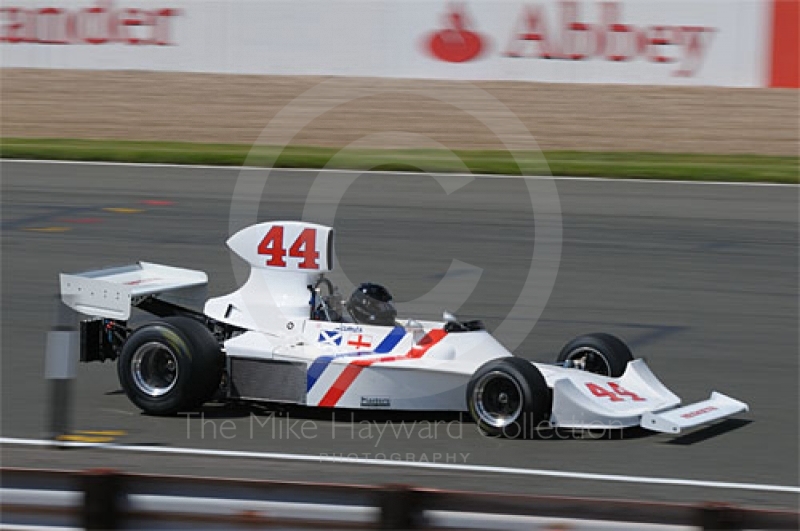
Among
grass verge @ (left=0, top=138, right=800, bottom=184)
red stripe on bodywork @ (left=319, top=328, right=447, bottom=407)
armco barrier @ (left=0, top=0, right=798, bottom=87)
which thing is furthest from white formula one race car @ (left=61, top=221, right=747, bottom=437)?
armco barrier @ (left=0, top=0, right=798, bottom=87)

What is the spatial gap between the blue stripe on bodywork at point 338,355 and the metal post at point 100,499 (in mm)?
2942

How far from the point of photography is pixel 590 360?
30.6 feet

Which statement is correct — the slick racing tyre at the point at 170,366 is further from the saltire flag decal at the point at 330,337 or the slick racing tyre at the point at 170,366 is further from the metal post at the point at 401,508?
the metal post at the point at 401,508

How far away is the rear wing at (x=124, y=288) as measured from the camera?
933 centimetres

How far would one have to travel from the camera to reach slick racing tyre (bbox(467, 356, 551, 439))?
8352mm

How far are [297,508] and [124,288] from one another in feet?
12.6

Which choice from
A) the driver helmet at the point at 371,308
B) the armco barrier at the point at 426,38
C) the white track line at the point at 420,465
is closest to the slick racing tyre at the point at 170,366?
the white track line at the point at 420,465

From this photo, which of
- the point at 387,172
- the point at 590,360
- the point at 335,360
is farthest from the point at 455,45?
the point at 335,360

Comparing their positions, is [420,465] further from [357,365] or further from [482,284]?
[482,284]

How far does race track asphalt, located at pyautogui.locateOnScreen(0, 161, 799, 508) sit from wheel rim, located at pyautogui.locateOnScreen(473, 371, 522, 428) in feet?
0.47

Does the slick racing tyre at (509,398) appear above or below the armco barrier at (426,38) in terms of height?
below

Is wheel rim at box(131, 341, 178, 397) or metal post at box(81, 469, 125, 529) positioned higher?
wheel rim at box(131, 341, 178, 397)

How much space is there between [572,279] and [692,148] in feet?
26.1

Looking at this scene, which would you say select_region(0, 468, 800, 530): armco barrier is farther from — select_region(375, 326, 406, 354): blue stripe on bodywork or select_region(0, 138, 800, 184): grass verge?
select_region(0, 138, 800, 184): grass verge
